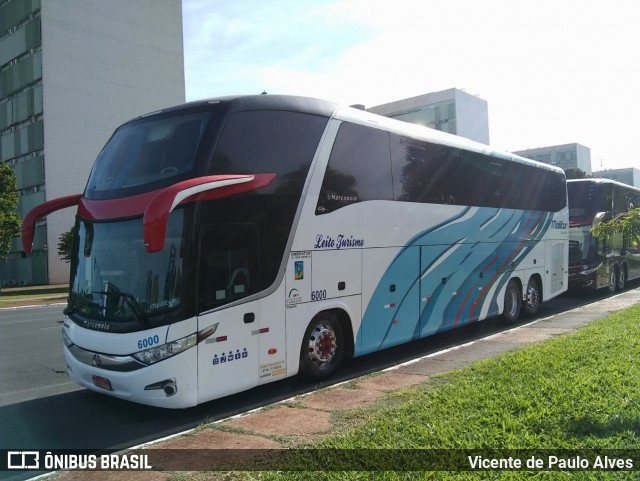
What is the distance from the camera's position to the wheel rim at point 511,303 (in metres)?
13.5

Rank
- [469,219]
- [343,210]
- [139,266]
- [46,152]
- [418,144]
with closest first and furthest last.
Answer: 1. [139,266]
2. [343,210]
3. [418,144]
4. [469,219]
5. [46,152]

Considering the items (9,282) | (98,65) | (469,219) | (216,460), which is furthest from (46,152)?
(216,460)

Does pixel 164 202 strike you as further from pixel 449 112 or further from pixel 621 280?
pixel 449 112

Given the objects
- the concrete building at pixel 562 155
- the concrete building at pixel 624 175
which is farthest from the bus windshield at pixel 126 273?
the concrete building at pixel 624 175

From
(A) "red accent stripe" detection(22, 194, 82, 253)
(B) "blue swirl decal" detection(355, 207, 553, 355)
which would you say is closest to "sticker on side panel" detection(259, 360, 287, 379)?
(B) "blue swirl decal" detection(355, 207, 553, 355)

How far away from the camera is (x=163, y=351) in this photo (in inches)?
239

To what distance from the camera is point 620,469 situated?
422cm

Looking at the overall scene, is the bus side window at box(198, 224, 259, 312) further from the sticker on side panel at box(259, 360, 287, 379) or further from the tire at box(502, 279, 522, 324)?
the tire at box(502, 279, 522, 324)

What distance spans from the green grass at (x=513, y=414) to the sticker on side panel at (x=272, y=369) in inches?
59.6

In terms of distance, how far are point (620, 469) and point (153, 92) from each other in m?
53.5

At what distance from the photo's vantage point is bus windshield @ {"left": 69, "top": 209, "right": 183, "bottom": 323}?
6.24 meters

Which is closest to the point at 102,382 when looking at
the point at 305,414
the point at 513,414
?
the point at 305,414

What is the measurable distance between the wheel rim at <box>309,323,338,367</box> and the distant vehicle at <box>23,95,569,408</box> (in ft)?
0.08

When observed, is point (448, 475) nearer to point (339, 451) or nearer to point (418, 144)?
point (339, 451)
